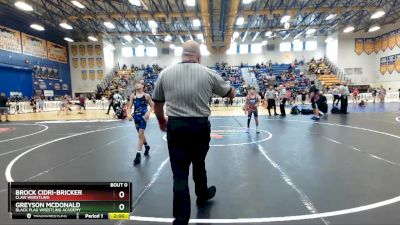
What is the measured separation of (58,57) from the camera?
124ft

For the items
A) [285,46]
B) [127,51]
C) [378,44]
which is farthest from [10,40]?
[378,44]

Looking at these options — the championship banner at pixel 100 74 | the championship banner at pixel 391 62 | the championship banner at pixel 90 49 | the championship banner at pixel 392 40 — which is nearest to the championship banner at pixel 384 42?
the championship banner at pixel 392 40

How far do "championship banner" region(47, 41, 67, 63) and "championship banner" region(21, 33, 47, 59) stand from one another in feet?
3.71

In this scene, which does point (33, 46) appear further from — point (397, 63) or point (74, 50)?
point (397, 63)

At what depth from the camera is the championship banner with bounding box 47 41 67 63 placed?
117 ft

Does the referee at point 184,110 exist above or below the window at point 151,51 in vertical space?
below

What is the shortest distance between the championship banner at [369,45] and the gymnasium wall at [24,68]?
137 feet

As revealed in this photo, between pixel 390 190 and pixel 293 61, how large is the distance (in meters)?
42.3

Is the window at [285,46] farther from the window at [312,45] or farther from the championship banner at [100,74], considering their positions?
the championship banner at [100,74]

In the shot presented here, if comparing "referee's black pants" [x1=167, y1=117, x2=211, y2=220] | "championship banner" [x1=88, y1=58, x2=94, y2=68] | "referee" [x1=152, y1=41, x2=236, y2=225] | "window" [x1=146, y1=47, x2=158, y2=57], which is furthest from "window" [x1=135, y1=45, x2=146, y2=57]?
"referee's black pants" [x1=167, y1=117, x2=211, y2=220]

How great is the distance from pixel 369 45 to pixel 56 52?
139 ft

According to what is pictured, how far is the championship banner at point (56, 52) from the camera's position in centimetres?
3578

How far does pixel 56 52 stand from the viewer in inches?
1474
